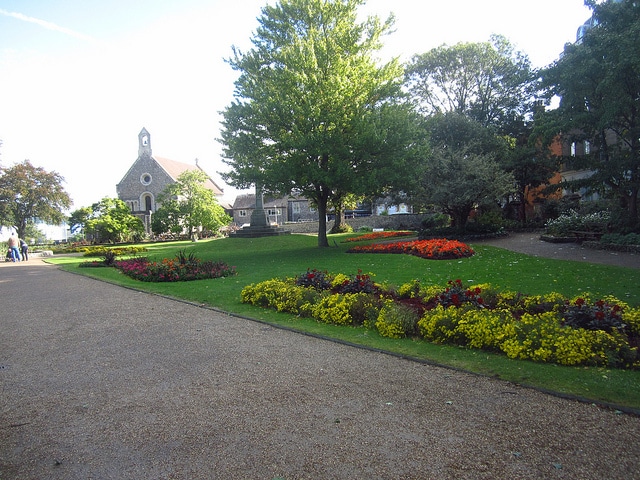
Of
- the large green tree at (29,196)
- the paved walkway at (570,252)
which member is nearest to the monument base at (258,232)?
the paved walkway at (570,252)

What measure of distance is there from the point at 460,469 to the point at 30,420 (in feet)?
11.9

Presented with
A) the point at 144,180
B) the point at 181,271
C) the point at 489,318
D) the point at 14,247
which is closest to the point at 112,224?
the point at 14,247

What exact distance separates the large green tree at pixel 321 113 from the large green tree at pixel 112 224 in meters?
22.3

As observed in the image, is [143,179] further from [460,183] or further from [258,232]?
[460,183]

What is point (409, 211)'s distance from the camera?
48469mm

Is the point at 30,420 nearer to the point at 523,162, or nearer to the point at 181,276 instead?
the point at 181,276

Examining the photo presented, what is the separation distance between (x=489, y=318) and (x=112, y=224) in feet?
128

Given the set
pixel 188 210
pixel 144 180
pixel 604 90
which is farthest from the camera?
pixel 144 180

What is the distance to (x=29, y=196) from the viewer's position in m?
46.3

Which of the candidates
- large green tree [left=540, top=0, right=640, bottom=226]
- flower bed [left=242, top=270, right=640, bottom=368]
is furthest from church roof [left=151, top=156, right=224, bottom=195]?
flower bed [left=242, top=270, right=640, bottom=368]

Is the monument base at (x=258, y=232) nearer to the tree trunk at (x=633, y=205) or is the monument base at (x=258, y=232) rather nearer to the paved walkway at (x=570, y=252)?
the paved walkway at (x=570, y=252)

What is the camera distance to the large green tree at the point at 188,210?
40.4m

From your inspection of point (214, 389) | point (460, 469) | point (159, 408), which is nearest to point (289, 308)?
point (214, 389)

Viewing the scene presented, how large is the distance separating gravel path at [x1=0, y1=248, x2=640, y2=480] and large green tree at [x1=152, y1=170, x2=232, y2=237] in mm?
35165
